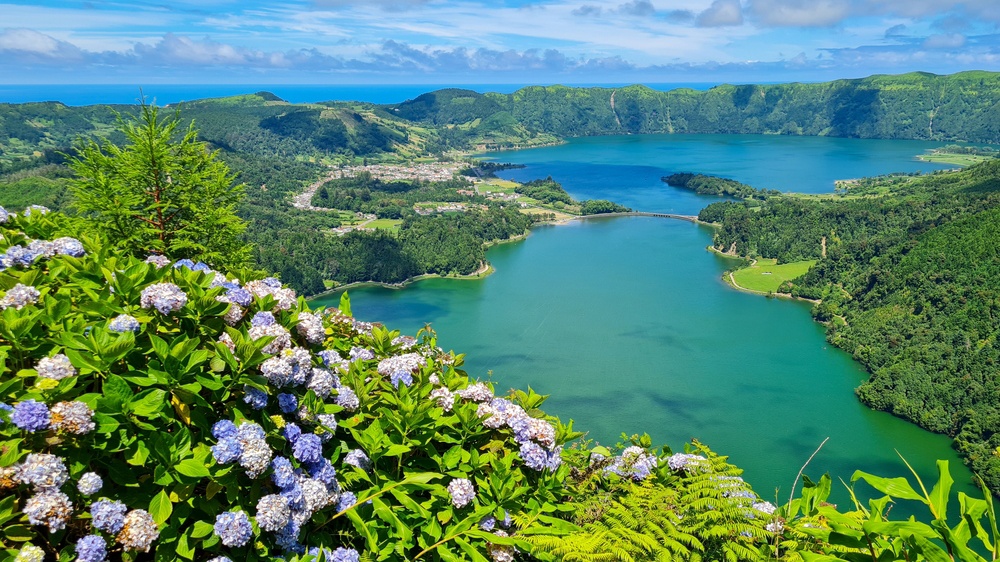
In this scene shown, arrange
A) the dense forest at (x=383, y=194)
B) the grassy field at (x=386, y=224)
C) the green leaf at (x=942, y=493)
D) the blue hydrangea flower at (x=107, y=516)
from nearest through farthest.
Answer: the green leaf at (x=942, y=493) → the blue hydrangea flower at (x=107, y=516) → the grassy field at (x=386, y=224) → the dense forest at (x=383, y=194)

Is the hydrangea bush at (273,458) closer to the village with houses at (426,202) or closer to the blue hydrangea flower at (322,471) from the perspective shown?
the blue hydrangea flower at (322,471)

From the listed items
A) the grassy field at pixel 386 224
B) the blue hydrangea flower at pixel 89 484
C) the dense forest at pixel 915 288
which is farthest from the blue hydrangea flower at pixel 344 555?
the grassy field at pixel 386 224

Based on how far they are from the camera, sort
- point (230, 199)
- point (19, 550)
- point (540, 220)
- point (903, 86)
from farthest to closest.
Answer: point (903, 86)
point (540, 220)
point (230, 199)
point (19, 550)

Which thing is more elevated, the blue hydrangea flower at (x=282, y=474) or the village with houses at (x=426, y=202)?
the blue hydrangea flower at (x=282, y=474)

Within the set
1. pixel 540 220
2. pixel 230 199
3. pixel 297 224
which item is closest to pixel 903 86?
pixel 540 220

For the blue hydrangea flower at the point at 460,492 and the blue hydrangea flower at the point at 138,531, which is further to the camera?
the blue hydrangea flower at the point at 460,492

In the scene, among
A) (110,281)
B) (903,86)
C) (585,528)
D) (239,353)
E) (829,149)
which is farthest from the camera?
(903,86)

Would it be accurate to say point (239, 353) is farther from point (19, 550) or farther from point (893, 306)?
point (893, 306)
